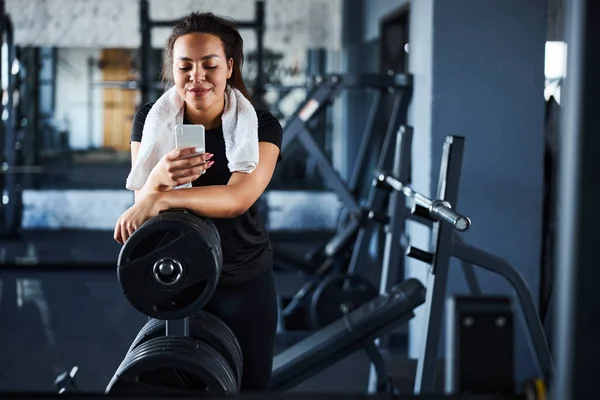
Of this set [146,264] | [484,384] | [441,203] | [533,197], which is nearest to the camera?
[484,384]

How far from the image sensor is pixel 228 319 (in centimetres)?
169

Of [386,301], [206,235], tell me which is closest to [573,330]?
[206,235]

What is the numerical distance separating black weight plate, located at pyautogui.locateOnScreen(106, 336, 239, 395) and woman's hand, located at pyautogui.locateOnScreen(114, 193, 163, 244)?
205 mm

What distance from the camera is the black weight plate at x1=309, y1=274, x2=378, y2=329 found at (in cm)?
370

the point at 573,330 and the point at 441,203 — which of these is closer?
the point at 573,330

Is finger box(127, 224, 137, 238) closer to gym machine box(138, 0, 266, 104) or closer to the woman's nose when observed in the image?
the woman's nose

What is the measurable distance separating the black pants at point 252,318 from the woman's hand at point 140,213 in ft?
1.18

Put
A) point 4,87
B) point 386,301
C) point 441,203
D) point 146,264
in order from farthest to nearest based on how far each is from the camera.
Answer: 1. point 4,87
2. point 386,301
3. point 441,203
4. point 146,264

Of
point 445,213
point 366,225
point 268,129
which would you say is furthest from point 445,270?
point 366,225

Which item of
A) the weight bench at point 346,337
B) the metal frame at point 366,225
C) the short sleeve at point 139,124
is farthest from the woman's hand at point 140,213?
the metal frame at point 366,225

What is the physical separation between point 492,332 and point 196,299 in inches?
20.4

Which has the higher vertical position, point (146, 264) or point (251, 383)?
point (146, 264)

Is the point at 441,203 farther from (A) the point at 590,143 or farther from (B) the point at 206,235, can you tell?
(A) the point at 590,143

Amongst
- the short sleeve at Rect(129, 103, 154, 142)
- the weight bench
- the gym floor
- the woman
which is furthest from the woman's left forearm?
the gym floor
